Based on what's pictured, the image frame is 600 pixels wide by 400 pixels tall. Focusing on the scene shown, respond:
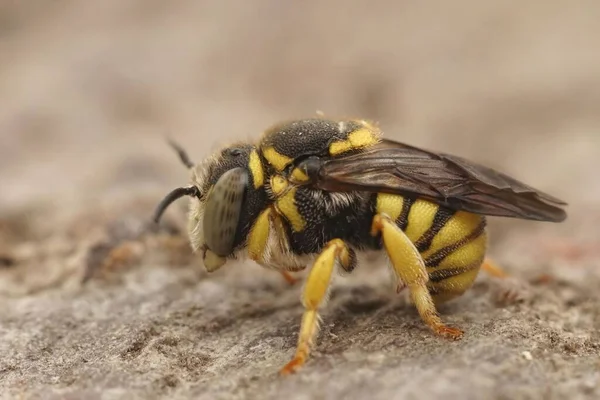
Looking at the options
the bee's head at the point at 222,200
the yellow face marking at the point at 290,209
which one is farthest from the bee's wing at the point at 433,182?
the bee's head at the point at 222,200

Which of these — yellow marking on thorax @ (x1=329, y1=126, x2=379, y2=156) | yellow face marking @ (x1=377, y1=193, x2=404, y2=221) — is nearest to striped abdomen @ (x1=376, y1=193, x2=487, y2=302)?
yellow face marking @ (x1=377, y1=193, x2=404, y2=221)

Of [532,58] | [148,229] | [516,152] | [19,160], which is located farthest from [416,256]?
[532,58]

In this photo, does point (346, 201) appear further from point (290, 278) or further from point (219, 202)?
point (290, 278)

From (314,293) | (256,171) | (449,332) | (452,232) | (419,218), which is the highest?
(256,171)

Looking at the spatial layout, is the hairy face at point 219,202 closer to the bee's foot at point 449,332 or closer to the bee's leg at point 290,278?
the bee's leg at point 290,278

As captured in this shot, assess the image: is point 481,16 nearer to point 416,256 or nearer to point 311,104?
point 311,104

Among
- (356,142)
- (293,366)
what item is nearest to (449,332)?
(293,366)

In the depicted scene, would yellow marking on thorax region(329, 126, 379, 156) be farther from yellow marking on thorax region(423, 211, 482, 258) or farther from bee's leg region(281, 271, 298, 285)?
bee's leg region(281, 271, 298, 285)

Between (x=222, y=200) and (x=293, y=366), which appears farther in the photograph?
(x=222, y=200)
